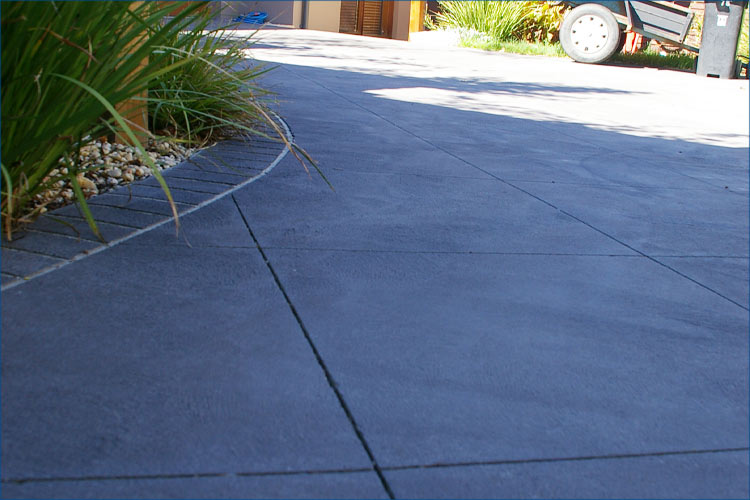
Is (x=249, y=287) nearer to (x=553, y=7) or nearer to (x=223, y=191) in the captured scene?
(x=223, y=191)

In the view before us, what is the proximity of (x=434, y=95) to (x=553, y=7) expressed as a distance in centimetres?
1191

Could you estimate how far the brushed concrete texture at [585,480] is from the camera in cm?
181

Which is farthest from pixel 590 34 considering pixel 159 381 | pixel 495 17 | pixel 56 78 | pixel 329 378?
pixel 159 381

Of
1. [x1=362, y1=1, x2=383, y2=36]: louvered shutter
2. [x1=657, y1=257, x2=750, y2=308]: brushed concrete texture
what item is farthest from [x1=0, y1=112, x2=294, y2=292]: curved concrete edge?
[x1=362, y1=1, x2=383, y2=36]: louvered shutter

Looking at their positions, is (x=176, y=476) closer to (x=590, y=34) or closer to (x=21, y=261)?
(x=21, y=261)

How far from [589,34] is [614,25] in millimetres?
Answer: 553

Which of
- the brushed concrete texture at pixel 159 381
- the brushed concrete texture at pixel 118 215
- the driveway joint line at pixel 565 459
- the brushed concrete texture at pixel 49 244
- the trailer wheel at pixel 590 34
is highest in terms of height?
the trailer wheel at pixel 590 34

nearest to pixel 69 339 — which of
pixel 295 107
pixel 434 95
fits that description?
pixel 295 107

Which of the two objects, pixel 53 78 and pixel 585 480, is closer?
pixel 585 480

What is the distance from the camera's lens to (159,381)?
2.14 m

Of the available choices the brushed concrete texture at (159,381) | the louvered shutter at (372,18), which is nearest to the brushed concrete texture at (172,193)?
the brushed concrete texture at (159,381)

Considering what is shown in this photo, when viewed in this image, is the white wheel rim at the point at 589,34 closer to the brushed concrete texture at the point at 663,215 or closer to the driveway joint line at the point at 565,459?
the brushed concrete texture at the point at 663,215

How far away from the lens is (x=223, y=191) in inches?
158

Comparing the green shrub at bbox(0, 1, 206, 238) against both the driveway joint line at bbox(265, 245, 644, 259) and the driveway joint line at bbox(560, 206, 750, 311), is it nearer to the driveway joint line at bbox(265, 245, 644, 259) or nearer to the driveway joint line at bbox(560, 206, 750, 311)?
the driveway joint line at bbox(265, 245, 644, 259)
